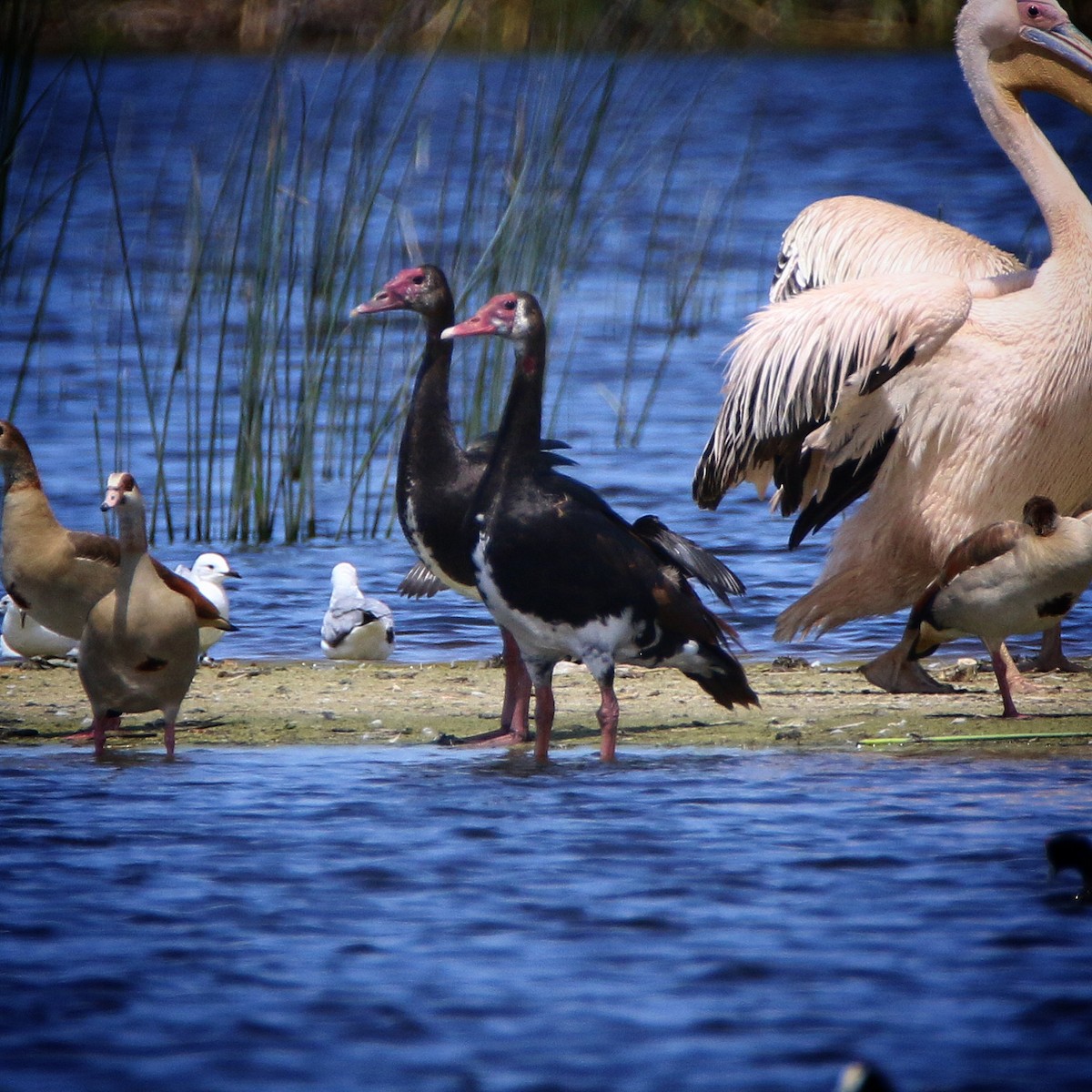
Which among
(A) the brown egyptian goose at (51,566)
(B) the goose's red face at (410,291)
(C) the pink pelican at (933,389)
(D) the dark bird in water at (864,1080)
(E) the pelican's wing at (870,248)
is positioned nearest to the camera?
(D) the dark bird in water at (864,1080)

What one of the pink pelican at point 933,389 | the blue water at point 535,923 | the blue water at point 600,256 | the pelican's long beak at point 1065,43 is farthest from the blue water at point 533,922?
the pelican's long beak at point 1065,43

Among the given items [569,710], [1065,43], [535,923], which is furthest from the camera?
[1065,43]

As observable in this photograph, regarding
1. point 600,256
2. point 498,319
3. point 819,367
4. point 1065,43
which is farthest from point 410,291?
Result: point 600,256

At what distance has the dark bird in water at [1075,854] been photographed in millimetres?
4102

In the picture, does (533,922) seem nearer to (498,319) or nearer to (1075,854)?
(1075,854)

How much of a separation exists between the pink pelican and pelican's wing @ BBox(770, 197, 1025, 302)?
32 mm

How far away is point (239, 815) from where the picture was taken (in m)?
4.89

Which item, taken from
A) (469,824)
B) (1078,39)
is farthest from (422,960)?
(1078,39)

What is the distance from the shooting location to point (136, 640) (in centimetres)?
533

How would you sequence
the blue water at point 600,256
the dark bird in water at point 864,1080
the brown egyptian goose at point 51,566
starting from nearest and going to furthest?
the dark bird in water at point 864,1080 < the brown egyptian goose at point 51,566 < the blue water at point 600,256

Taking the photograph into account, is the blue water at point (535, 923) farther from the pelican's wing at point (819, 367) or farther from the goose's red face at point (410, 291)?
the goose's red face at point (410, 291)

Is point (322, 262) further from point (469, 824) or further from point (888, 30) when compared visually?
point (888, 30)

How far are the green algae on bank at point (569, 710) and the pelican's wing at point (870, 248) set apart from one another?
1.36 m

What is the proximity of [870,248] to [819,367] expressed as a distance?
0.78m
